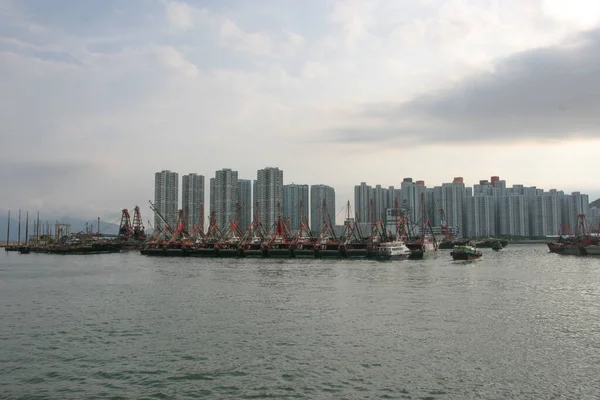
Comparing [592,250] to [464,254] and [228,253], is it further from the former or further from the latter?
[228,253]

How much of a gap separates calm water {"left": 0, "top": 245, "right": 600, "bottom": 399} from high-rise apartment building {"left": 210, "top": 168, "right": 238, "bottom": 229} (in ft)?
459

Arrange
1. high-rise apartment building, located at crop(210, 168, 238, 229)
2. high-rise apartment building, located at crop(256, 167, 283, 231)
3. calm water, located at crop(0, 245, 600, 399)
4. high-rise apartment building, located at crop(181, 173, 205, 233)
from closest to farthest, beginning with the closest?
calm water, located at crop(0, 245, 600, 399) → high-rise apartment building, located at crop(256, 167, 283, 231) → high-rise apartment building, located at crop(210, 168, 238, 229) → high-rise apartment building, located at crop(181, 173, 205, 233)

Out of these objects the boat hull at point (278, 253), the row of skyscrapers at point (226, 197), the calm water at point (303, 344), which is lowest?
the calm water at point (303, 344)

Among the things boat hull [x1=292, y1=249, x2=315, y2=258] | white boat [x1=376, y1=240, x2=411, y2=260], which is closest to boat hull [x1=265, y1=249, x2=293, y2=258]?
boat hull [x1=292, y1=249, x2=315, y2=258]

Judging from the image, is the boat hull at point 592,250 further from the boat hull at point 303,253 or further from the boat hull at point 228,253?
the boat hull at point 228,253

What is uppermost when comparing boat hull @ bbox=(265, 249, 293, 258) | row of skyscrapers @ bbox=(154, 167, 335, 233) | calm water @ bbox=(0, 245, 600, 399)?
row of skyscrapers @ bbox=(154, 167, 335, 233)

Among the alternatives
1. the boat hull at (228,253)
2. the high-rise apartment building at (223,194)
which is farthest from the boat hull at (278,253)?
the high-rise apartment building at (223,194)

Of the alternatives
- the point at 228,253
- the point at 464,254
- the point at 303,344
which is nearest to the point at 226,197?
the point at 228,253

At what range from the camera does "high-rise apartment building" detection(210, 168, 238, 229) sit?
18025cm

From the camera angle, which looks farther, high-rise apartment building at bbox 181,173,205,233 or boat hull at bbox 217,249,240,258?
high-rise apartment building at bbox 181,173,205,233

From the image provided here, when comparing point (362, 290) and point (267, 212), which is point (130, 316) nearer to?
point (362, 290)

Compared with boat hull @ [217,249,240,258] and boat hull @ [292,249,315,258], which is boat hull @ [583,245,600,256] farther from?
boat hull @ [217,249,240,258]

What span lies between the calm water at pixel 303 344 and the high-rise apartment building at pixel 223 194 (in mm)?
139999

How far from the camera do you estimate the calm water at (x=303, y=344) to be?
1609 cm
